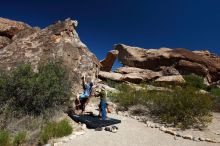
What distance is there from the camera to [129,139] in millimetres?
8422

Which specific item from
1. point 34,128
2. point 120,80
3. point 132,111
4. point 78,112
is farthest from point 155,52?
point 34,128

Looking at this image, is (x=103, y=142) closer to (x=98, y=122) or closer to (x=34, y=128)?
(x=98, y=122)

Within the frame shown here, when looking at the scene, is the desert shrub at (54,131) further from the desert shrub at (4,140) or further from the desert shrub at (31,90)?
the desert shrub at (31,90)

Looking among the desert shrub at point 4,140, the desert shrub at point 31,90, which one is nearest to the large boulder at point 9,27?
the desert shrub at point 31,90

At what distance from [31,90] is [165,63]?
86.7 feet

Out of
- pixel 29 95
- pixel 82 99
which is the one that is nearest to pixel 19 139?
pixel 29 95

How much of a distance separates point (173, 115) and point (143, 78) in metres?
17.5

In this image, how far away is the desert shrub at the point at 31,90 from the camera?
986 centimetres

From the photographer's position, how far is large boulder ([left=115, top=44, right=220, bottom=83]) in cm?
3325

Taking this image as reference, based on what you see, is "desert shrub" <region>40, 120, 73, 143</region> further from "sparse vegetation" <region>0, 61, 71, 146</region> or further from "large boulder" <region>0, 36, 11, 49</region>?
"large boulder" <region>0, 36, 11, 49</region>

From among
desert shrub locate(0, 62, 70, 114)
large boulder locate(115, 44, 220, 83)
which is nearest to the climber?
desert shrub locate(0, 62, 70, 114)

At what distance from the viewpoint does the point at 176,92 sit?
12.1 metres

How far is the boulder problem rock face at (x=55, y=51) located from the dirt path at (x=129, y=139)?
12.6 feet

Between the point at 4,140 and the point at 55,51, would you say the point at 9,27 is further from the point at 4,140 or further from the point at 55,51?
the point at 4,140
